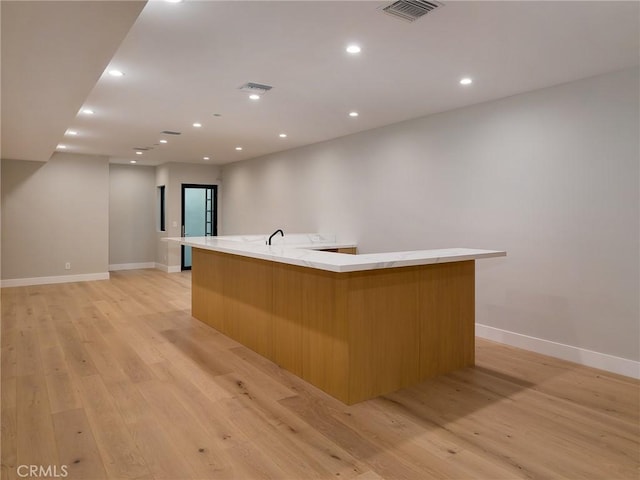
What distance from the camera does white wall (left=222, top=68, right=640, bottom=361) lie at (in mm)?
3566

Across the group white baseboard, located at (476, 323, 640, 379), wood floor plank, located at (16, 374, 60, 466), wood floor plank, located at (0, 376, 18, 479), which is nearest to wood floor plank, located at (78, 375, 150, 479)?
wood floor plank, located at (16, 374, 60, 466)

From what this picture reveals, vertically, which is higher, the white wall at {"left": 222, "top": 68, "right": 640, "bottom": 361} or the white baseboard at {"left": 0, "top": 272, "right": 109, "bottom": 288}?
the white wall at {"left": 222, "top": 68, "right": 640, "bottom": 361}

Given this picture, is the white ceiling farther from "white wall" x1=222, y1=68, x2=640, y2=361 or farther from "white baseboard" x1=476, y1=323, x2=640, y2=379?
"white baseboard" x1=476, y1=323, x2=640, y2=379

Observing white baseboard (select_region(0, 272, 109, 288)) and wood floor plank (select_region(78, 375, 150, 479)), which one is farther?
white baseboard (select_region(0, 272, 109, 288))

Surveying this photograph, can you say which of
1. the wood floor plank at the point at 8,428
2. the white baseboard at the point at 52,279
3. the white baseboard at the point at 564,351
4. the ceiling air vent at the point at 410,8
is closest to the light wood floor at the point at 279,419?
the wood floor plank at the point at 8,428

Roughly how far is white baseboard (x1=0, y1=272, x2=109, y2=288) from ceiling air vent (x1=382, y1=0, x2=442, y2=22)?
8034 mm

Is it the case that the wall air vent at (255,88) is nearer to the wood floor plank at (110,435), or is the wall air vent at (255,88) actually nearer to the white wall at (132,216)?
the wood floor plank at (110,435)

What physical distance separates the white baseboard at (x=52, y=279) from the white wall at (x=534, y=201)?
228 inches

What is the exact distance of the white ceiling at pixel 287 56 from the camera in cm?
244

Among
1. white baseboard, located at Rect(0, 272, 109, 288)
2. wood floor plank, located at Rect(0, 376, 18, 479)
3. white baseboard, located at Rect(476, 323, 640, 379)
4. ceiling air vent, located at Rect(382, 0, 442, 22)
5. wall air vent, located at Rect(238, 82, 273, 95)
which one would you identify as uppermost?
wall air vent, located at Rect(238, 82, 273, 95)

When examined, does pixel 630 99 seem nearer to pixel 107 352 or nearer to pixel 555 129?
pixel 555 129

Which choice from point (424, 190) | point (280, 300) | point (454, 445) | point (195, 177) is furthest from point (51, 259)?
point (454, 445)

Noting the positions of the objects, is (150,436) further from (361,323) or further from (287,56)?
(287,56)

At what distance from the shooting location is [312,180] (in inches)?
281
